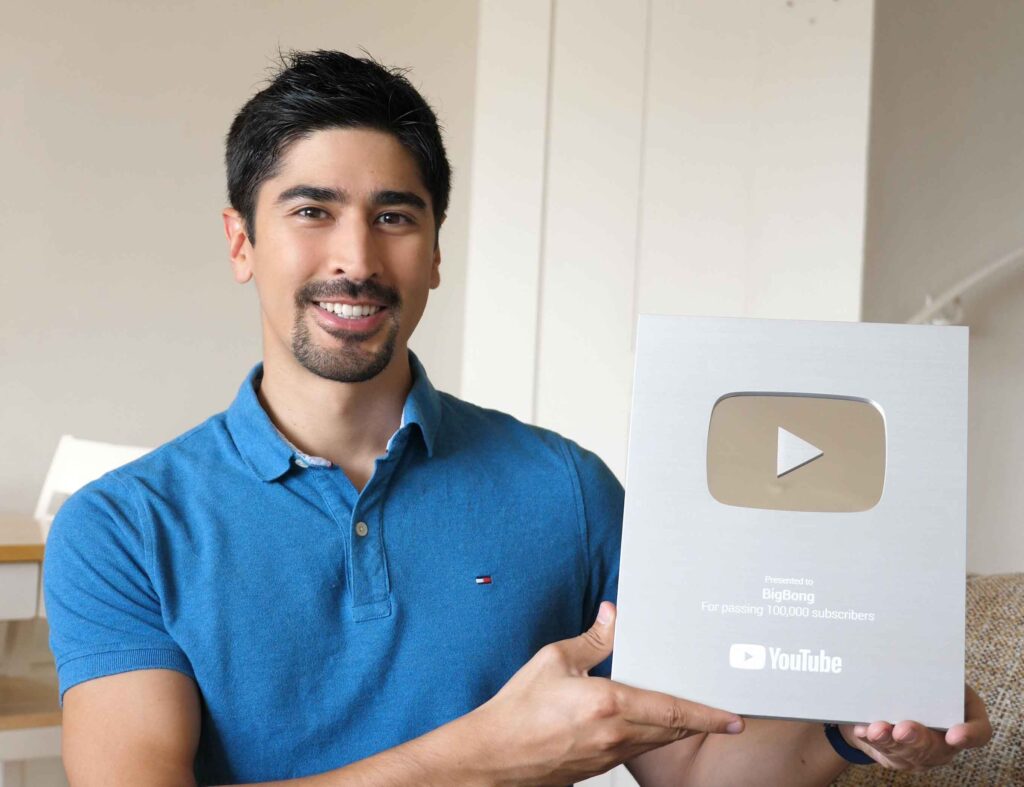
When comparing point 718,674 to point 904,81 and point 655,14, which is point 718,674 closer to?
point 904,81

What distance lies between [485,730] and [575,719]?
3.5 inches

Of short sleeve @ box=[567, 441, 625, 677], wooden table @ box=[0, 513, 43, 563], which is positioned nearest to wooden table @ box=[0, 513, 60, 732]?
wooden table @ box=[0, 513, 43, 563]

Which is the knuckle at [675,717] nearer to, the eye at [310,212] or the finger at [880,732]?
the finger at [880,732]

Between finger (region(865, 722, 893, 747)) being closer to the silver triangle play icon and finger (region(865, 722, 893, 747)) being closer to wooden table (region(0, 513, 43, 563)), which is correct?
the silver triangle play icon

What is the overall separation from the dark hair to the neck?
0.57ft

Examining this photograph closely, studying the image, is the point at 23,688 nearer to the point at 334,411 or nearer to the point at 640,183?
the point at 334,411

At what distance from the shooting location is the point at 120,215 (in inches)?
111

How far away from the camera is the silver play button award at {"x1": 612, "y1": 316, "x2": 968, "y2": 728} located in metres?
0.82

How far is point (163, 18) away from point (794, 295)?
172cm

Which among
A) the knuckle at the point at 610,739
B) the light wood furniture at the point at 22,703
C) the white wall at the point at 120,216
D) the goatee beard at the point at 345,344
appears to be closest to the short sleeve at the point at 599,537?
the goatee beard at the point at 345,344

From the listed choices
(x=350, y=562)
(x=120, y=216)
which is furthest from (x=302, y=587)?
(x=120, y=216)

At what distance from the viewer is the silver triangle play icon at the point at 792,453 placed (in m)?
0.84

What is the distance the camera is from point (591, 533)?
1208 mm

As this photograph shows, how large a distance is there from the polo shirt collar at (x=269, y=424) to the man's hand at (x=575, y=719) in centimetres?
33
